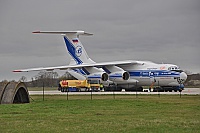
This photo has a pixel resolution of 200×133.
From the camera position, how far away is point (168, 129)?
15.5m

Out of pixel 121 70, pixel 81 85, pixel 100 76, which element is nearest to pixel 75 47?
pixel 81 85

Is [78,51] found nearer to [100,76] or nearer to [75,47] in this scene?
[75,47]

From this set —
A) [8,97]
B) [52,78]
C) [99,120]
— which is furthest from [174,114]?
[52,78]

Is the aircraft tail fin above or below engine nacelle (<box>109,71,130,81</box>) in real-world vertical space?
above

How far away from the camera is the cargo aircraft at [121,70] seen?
53.0 m

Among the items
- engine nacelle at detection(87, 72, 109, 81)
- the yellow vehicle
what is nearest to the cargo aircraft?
engine nacelle at detection(87, 72, 109, 81)

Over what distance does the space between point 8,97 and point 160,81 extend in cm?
2709

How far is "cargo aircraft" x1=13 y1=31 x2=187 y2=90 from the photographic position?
53031 mm

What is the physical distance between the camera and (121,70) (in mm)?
56719

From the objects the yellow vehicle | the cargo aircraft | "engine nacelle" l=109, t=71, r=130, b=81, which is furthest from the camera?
the yellow vehicle

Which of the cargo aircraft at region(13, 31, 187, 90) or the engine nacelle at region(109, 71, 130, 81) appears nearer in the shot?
the cargo aircraft at region(13, 31, 187, 90)

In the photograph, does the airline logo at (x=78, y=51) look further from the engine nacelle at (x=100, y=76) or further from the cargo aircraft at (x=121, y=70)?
the engine nacelle at (x=100, y=76)

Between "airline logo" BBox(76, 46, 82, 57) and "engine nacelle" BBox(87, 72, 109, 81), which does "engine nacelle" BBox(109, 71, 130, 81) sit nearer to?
"engine nacelle" BBox(87, 72, 109, 81)

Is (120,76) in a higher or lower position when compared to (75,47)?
lower
